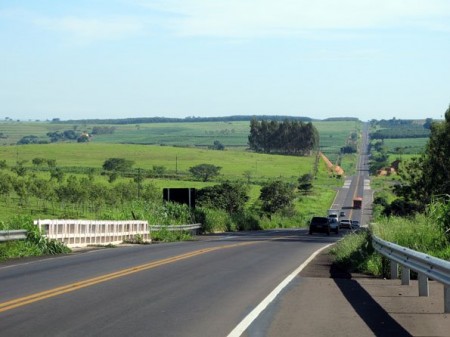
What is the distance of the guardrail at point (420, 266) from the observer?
528 inches

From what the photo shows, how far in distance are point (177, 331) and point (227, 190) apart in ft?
323

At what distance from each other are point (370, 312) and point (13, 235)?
15475 millimetres

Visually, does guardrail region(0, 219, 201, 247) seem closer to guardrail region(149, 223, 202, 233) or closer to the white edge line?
guardrail region(149, 223, 202, 233)

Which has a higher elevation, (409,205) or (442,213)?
(442,213)

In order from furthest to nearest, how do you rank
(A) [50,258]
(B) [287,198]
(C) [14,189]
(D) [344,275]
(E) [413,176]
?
(B) [287,198] < (C) [14,189] < (E) [413,176] < (A) [50,258] < (D) [344,275]

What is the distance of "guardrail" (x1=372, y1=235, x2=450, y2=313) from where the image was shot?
13406mm

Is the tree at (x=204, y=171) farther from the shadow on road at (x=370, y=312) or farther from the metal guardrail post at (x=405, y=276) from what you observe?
the shadow on road at (x=370, y=312)

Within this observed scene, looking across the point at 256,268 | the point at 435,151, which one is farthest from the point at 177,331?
the point at 435,151

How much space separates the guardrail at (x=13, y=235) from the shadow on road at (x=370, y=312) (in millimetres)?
11281

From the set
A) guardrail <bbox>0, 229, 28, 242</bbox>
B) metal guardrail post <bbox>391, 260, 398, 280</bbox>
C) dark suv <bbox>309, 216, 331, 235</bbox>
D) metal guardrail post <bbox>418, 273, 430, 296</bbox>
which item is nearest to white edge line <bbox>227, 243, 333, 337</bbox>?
metal guardrail post <bbox>391, 260, 398, 280</bbox>

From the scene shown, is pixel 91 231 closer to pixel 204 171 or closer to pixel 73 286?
pixel 73 286

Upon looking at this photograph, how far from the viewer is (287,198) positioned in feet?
422

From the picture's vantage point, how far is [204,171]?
16462 cm

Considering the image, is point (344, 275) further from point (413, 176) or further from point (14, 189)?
point (14, 189)
